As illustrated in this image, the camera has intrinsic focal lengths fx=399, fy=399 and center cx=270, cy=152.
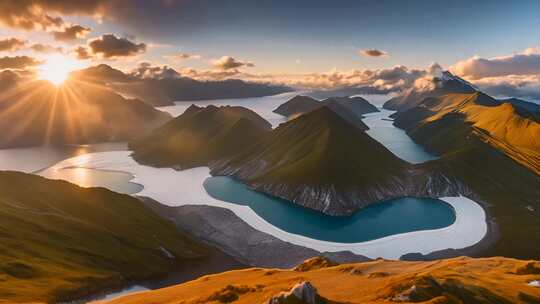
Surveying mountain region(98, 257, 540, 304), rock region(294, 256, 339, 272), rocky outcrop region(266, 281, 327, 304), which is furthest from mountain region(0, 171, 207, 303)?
rocky outcrop region(266, 281, 327, 304)

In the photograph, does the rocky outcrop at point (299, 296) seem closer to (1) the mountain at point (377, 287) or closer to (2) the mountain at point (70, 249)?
(1) the mountain at point (377, 287)

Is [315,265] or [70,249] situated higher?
[70,249]

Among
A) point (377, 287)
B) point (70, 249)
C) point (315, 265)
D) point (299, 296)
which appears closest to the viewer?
point (299, 296)

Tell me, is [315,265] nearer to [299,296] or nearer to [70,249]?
[299,296]

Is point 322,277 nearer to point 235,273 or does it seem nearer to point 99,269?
point 235,273

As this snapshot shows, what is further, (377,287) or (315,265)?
(315,265)

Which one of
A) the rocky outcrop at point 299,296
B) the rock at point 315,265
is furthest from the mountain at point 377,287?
the rock at point 315,265

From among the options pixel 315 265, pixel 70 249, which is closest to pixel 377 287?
pixel 315 265

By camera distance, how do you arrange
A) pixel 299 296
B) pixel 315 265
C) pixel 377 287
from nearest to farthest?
pixel 299 296 < pixel 377 287 < pixel 315 265
